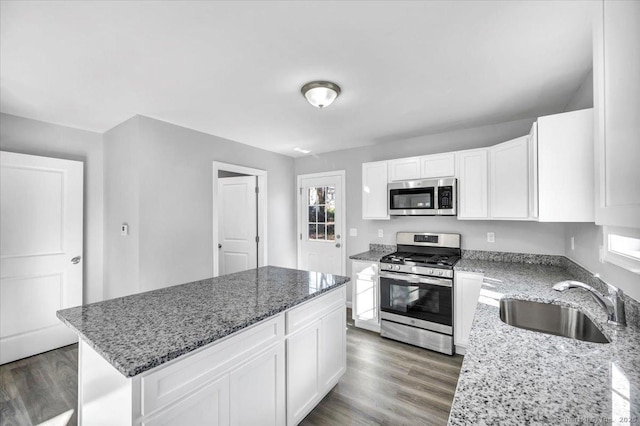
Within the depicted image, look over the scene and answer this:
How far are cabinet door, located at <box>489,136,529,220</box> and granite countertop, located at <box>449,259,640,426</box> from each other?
4.68 feet

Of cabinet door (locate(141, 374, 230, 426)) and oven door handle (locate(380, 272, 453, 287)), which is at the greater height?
oven door handle (locate(380, 272, 453, 287))

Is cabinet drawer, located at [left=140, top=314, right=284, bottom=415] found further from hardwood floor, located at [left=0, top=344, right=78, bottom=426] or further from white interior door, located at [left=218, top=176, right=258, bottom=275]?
white interior door, located at [left=218, top=176, right=258, bottom=275]

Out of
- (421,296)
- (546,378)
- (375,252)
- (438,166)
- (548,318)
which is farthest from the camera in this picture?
(375,252)

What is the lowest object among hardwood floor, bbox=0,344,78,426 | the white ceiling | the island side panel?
hardwood floor, bbox=0,344,78,426

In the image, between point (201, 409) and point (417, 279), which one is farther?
point (417, 279)

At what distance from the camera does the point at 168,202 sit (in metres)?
3.12

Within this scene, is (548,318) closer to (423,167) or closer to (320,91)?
(423,167)

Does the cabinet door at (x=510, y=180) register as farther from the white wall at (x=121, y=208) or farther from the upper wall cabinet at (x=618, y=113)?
the white wall at (x=121, y=208)

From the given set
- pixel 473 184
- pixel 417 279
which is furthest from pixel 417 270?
pixel 473 184

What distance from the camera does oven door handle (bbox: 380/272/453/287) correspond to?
2891 millimetres

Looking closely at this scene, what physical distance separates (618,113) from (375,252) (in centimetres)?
332

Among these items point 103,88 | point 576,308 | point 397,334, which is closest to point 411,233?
point 397,334

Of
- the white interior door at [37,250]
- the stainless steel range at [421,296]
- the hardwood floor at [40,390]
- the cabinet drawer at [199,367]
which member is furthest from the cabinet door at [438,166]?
the white interior door at [37,250]

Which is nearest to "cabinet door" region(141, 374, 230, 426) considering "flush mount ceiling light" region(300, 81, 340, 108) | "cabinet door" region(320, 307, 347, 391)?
"cabinet door" region(320, 307, 347, 391)
